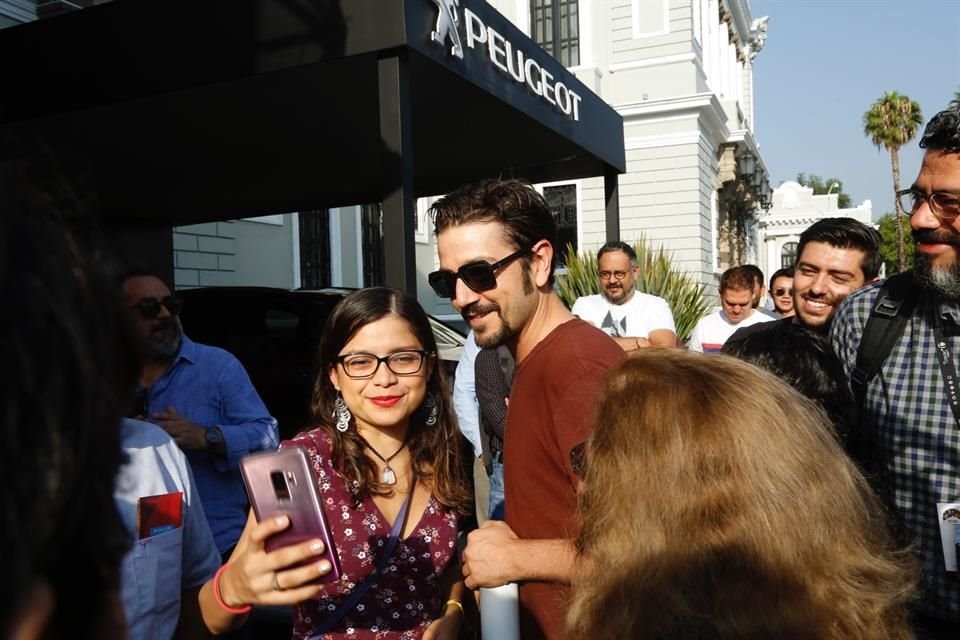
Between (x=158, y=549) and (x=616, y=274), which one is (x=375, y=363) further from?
(x=616, y=274)

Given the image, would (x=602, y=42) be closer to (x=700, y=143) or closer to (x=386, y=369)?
(x=700, y=143)

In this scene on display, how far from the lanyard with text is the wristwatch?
250 cm

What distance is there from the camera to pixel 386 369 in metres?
2.10

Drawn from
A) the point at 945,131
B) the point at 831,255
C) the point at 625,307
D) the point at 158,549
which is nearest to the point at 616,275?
the point at 625,307

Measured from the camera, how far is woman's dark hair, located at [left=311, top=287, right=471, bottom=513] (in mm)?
2062

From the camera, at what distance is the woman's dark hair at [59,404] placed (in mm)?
438

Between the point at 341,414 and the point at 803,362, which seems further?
the point at 341,414

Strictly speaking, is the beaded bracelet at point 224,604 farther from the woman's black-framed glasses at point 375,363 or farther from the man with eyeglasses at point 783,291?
the man with eyeglasses at point 783,291

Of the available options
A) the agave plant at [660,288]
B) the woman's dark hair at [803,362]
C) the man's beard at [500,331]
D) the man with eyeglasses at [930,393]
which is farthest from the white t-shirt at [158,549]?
the agave plant at [660,288]

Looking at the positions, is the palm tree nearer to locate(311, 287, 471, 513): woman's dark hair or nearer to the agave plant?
the agave plant

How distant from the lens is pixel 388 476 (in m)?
2.06

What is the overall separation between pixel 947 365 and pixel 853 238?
1471mm

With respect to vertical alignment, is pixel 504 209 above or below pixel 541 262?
above

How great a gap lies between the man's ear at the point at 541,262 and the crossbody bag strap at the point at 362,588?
91 cm
